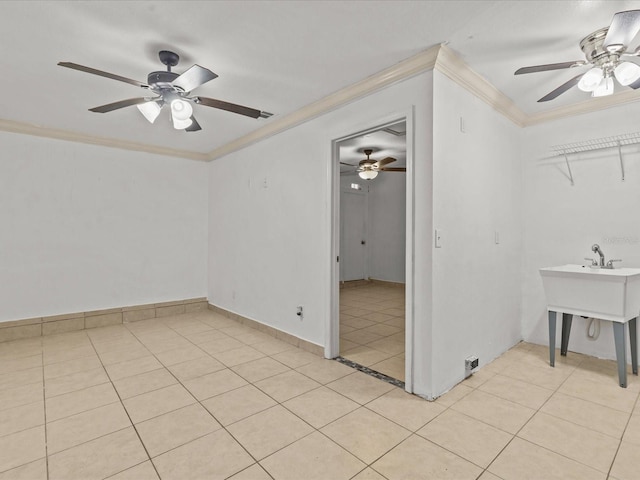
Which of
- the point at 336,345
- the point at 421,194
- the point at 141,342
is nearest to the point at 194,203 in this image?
the point at 141,342

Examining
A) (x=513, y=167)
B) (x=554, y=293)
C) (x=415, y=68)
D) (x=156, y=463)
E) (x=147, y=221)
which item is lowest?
(x=156, y=463)

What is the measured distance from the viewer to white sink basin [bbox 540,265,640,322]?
2.47 metres

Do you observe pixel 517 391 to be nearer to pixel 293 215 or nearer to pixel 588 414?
pixel 588 414

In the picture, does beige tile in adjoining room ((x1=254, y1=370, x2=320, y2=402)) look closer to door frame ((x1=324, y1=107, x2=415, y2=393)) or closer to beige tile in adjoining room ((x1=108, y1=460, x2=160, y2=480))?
door frame ((x1=324, y1=107, x2=415, y2=393))

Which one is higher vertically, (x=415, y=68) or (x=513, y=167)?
(x=415, y=68)

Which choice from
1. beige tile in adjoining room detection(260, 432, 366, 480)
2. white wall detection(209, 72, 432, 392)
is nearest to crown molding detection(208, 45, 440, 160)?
white wall detection(209, 72, 432, 392)

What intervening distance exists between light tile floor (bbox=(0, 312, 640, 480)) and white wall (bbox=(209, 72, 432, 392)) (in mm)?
498

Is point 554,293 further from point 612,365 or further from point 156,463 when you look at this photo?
point 156,463

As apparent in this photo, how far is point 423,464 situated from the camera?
65.0 inches

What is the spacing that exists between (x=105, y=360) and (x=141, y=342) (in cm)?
51

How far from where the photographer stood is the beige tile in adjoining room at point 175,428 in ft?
5.93

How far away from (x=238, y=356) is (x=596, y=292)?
3053 mm

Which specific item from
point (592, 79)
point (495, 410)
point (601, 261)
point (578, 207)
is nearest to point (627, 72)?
point (592, 79)

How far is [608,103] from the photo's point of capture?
2945 mm
